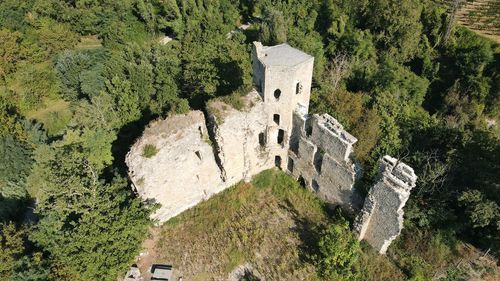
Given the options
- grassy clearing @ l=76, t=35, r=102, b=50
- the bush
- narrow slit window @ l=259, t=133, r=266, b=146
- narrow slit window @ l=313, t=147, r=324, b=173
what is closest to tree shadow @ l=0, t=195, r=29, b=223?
the bush

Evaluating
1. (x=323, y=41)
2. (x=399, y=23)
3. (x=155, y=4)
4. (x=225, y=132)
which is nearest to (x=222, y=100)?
(x=225, y=132)

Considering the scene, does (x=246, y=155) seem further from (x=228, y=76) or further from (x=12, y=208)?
(x=12, y=208)

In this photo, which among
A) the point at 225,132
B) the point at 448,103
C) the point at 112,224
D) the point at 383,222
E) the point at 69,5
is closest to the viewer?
the point at 112,224

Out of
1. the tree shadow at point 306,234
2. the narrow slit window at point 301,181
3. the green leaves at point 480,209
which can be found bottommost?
the tree shadow at point 306,234

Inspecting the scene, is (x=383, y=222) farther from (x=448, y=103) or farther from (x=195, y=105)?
(x=448, y=103)

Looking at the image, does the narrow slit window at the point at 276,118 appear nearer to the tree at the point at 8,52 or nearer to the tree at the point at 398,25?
the tree at the point at 398,25

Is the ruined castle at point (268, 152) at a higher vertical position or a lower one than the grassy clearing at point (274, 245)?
higher

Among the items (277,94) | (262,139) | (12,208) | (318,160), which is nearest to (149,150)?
(262,139)

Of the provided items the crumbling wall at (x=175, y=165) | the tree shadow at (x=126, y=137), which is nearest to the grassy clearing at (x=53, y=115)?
the tree shadow at (x=126, y=137)

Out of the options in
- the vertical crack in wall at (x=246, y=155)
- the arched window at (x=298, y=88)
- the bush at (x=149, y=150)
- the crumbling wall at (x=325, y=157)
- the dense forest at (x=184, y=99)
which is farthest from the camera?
the vertical crack in wall at (x=246, y=155)
